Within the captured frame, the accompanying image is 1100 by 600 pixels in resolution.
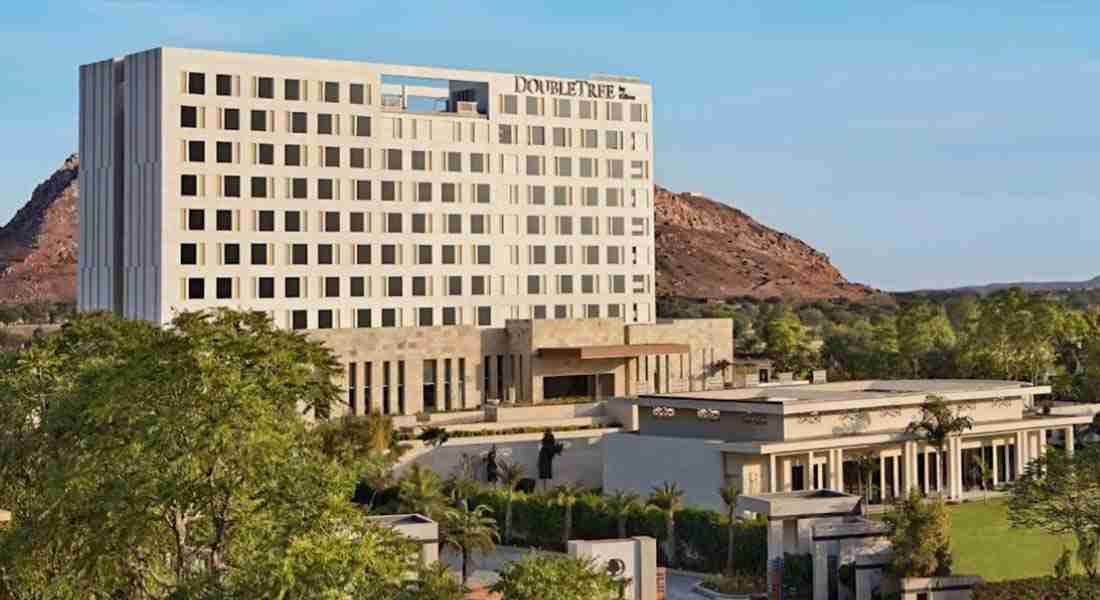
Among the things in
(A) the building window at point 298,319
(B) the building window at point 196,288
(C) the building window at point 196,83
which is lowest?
(A) the building window at point 298,319

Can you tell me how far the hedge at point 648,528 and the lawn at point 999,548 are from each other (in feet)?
26.8

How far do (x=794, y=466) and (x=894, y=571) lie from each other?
21947 millimetres

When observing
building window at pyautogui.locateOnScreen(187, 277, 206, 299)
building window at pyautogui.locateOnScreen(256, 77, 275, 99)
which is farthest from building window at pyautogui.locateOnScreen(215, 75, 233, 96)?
building window at pyautogui.locateOnScreen(187, 277, 206, 299)

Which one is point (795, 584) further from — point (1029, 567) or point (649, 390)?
point (649, 390)

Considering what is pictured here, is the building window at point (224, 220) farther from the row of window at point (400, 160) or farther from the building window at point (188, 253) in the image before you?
the row of window at point (400, 160)

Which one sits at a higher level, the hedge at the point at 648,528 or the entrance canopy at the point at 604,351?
the entrance canopy at the point at 604,351

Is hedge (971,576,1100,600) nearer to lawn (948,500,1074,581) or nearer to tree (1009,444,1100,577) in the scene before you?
tree (1009,444,1100,577)

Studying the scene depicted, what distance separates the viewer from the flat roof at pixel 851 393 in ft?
260

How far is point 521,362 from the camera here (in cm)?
11456

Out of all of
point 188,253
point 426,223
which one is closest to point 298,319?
point 188,253

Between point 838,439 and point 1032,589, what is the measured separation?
23.9 meters

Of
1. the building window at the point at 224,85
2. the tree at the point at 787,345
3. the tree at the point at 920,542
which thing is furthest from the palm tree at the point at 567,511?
the tree at the point at 787,345

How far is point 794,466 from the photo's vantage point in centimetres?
7650

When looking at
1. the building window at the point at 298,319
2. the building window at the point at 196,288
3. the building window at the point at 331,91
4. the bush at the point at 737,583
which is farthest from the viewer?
the building window at the point at 331,91
